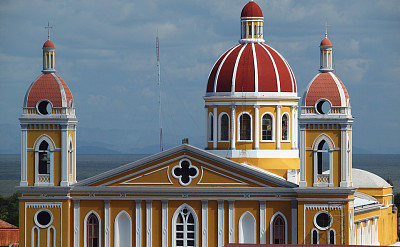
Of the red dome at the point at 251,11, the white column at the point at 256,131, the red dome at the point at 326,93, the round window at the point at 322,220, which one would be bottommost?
the round window at the point at 322,220

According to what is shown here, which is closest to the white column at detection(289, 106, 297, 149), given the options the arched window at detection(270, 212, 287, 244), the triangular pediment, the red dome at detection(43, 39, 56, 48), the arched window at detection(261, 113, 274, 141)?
the arched window at detection(261, 113, 274, 141)

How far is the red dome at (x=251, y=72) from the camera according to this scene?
302ft

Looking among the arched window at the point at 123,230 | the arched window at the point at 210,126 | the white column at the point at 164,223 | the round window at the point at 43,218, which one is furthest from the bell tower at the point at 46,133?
the arched window at the point at 210,126

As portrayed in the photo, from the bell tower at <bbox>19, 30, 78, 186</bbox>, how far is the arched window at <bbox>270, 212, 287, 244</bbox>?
11.6 metres

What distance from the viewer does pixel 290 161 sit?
299 feet

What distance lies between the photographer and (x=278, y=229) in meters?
84.8

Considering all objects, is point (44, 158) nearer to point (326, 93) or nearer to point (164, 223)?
point (164, 223)

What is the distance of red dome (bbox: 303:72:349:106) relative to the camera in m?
83.9

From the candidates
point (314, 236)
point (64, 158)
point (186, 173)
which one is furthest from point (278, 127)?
point (64, 158)

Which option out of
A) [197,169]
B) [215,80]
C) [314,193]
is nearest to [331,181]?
[314,193]

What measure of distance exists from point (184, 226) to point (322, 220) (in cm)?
782

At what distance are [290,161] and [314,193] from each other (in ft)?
26.5

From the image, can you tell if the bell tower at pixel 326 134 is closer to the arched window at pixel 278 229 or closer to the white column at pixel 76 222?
the arched window at pixel 278 229

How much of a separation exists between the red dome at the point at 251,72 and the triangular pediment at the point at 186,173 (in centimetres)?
741
